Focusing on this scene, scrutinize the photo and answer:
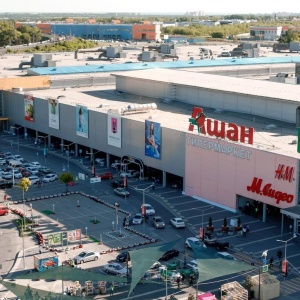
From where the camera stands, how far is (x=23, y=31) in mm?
141875

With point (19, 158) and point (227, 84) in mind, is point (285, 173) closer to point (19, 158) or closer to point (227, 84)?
point (227, 84)

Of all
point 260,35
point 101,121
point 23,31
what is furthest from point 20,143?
point 260,35

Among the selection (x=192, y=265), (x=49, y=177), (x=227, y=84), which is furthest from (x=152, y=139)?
(x=192, y=265)

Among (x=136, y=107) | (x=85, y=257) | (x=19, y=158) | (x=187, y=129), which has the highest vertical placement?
(x=136, y=107)

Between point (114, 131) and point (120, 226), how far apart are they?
14.1m

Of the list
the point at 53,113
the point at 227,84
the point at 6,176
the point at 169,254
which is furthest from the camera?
the point at 53,113

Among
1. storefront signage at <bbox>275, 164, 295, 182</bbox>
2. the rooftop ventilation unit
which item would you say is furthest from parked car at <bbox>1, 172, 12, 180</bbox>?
storefront signage at <bbox>275, 164, 295, 182</bbox>

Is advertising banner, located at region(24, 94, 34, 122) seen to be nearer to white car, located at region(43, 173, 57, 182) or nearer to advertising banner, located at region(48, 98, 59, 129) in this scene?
advertising banner, located at region(48, 98, 59, 129)

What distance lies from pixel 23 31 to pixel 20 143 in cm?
8475

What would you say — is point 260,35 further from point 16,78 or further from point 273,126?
point 273,126

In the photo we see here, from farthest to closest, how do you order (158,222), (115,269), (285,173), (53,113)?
(53,113), (158,222), (285,173), (115,269)

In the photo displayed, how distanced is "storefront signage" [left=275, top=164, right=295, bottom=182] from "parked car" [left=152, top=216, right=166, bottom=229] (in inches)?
259

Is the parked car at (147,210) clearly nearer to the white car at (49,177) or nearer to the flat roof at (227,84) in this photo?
the white car at (49,177)

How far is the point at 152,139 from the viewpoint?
4675 centimetres
